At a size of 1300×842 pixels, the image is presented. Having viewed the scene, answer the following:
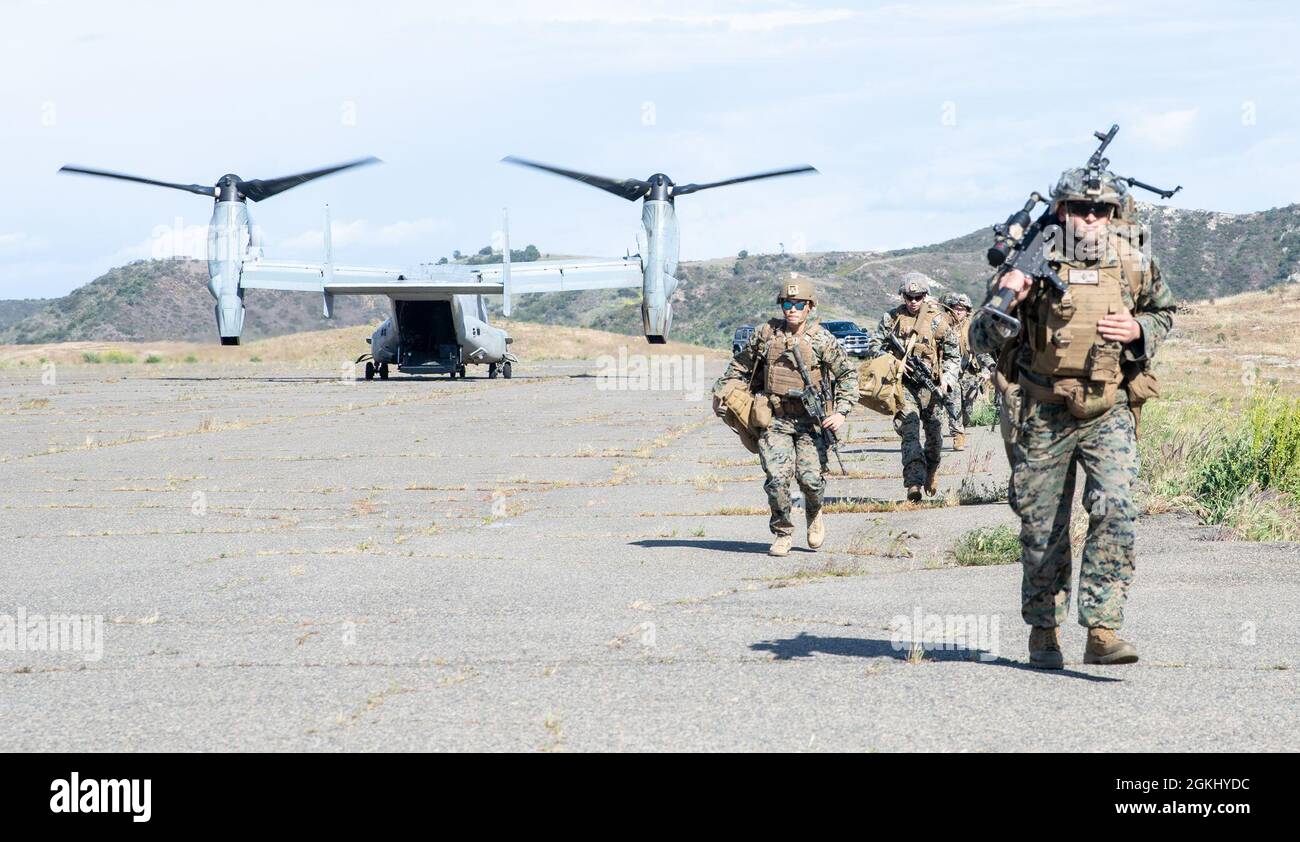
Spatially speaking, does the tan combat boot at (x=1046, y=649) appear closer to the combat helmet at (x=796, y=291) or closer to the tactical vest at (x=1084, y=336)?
the tactical vest at (x=1084, y=336)

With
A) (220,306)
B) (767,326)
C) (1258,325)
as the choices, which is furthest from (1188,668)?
(1258,325)

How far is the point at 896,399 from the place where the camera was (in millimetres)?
14336

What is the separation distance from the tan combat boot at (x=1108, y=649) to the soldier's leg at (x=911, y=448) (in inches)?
302

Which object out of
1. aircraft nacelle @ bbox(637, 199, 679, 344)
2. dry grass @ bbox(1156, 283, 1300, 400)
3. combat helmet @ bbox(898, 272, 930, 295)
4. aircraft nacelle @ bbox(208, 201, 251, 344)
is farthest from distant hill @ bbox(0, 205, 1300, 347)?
combat helmet @ bbox(898, 272, 930, 295)

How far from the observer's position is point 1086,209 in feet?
23.6

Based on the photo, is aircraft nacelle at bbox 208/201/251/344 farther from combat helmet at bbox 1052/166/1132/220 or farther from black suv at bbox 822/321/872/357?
combat helmet at bbox 1052/166/1132/220

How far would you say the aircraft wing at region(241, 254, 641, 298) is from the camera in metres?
45.7

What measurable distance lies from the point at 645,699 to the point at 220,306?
4238cm

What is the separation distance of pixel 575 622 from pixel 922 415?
23.1ft

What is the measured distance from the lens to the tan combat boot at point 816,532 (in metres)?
12.0

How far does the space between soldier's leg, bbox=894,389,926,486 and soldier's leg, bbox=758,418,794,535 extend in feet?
10.2

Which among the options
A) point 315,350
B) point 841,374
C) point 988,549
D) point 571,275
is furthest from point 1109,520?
point 315,350

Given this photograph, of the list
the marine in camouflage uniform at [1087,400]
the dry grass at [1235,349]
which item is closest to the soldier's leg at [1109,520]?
the marine in camouflage uniform at [1087,400]
